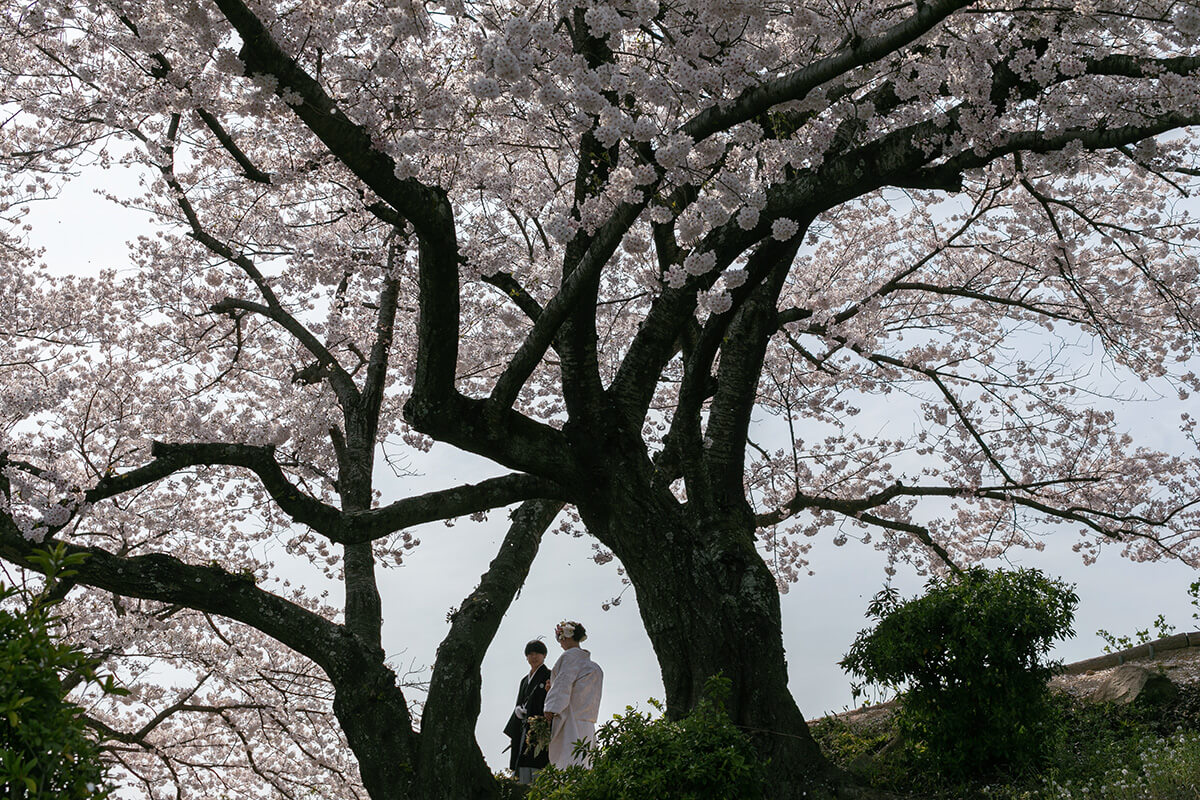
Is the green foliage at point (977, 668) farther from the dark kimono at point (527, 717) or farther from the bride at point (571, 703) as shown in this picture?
the dark kimono at point (527, 717)

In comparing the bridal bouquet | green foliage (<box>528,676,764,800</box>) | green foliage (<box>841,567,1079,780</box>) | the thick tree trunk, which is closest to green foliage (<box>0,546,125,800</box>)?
green foliage (<box>528,676,764,800</box>)

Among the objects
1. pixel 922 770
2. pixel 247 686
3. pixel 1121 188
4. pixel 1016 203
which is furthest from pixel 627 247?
pixel 247 686

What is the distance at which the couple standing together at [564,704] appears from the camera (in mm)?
7242

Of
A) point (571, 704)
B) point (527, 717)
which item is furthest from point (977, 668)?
point (527, 717)

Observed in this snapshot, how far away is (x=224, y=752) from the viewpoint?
448 inches

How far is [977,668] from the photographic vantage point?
604cm

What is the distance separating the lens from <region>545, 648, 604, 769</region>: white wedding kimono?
23.7 ft

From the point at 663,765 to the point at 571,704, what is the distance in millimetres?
2796

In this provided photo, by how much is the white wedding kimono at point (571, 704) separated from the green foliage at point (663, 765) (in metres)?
2.29

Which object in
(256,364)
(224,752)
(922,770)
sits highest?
(256,364)

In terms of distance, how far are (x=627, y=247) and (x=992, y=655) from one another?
3521mm

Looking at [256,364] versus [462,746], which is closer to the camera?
[462,746]

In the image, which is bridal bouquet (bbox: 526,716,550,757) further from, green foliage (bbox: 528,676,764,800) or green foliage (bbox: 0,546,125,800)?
green foliage (bbox: 0,546,125,800)

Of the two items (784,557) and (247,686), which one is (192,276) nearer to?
(247,686)
